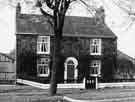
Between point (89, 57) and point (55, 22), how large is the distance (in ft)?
58.7

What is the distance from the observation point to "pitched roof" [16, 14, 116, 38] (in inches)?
1420

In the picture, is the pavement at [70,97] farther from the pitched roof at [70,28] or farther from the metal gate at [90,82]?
the pitched roof at [70,28]

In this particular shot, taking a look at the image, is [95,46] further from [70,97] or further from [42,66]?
[70,97]

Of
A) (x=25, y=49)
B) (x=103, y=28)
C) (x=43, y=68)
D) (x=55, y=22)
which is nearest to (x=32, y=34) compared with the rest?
(x=25, y=49)

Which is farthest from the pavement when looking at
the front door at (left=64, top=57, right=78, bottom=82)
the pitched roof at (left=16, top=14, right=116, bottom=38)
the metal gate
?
the pitched roof at (left=16, top=14, right=116, bottom=38)

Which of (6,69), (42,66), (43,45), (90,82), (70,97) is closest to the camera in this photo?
(70,97)

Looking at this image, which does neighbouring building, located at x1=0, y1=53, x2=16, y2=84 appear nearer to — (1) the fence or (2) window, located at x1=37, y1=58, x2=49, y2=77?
(1) the fence

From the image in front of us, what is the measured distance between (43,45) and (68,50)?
11.5 feet

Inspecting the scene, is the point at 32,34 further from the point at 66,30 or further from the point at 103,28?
the point at 103,28

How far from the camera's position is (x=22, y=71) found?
35094mm

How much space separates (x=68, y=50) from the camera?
37.2 meters

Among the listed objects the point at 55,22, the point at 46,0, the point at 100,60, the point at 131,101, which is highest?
the point at 46,0

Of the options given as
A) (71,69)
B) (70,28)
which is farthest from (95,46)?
(71,69)

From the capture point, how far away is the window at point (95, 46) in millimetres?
38031
